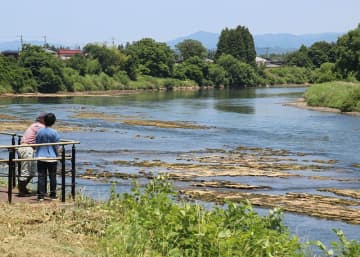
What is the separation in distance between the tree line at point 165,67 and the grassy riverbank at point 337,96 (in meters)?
12.8

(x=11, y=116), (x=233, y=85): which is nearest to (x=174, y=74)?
(x=233, y=85)

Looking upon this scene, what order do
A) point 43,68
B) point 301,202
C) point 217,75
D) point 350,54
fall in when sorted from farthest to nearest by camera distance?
point 217,75
point 43,68
point 350,54
point 301,202

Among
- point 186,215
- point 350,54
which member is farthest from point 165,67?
point 186,215

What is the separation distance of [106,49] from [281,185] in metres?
106

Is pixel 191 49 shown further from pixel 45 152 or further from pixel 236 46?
pixel 45 152

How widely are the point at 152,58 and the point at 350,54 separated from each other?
58.4 metres

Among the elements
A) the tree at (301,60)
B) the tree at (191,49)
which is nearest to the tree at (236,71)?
the tree at (191,49)

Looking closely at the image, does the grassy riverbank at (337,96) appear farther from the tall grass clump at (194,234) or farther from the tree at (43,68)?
the tall grass clump at (194,234)

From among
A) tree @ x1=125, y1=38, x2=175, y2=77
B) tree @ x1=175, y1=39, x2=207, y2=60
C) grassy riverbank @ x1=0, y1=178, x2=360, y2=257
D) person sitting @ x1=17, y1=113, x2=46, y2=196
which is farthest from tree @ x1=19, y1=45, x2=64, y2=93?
grassy riverbank @ x1=0, y1=178, x2=360, y2=257

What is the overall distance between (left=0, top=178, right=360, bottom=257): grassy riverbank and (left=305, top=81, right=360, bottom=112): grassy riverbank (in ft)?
191

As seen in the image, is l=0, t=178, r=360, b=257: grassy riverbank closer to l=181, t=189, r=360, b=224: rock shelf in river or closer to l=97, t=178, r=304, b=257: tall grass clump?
l=97, t=178, r=304, b=257: tall grass clump

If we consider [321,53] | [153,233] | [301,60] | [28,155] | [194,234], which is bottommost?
[153,233]

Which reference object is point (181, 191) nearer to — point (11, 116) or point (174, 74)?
point (11, 116)

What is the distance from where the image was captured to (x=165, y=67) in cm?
13925
